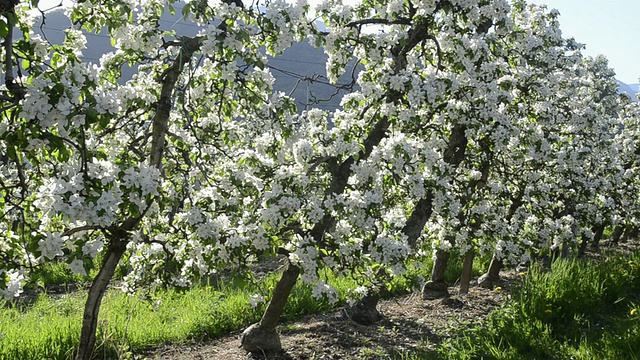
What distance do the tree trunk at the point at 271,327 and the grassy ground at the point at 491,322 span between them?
35cm

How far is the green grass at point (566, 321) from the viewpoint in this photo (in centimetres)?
466

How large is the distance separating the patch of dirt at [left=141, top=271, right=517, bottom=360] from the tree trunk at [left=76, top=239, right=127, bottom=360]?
5.85ft

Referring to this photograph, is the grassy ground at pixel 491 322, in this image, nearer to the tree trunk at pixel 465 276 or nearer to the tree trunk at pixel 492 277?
the tree trunk at pixel 465 276

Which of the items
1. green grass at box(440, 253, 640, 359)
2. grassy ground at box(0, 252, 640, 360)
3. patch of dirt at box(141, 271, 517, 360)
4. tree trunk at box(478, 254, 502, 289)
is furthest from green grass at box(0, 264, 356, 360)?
tree trunk at box(478, 254, 502, 289)

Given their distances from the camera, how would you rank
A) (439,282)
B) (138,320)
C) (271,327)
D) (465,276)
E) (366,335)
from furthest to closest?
(465,276), (439,282), (138,320), (366,335), (271,327)

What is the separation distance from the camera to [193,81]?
496 centimetres

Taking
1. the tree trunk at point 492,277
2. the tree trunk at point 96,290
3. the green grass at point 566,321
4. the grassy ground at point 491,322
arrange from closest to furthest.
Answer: the tree trunk at point 96,290 → the green grass at point 566,321 → the grassy ground at point 491,322 → the tree trunk at point 492,277

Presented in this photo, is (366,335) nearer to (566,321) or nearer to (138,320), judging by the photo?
(566,321)

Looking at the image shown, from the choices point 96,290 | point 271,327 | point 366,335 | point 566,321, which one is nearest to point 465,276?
point 366,335

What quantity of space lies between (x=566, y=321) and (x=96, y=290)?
477cm

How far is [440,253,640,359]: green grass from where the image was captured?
4.66 meters

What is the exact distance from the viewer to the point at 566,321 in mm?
5555

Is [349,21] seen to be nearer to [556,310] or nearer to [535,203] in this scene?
[556,310]

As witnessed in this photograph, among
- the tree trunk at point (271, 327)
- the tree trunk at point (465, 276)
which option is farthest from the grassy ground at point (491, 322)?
the tree trunk at point (465, 276)
